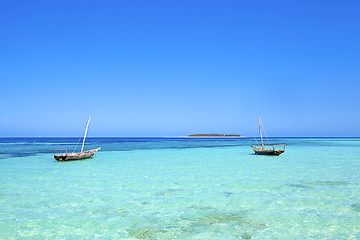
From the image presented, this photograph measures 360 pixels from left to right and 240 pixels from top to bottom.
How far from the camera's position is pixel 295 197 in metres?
14.1

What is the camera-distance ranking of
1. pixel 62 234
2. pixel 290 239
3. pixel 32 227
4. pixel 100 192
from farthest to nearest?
pixel 100 192, pixel 32 227, pixel 62 234, pixel 290 239

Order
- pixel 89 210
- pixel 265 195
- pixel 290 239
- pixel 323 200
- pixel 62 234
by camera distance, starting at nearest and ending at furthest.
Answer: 1. pixel 290 239
2. pixel 62 234
3. pixel 89 210
4. pixel 323 200
5. pixel 265 195

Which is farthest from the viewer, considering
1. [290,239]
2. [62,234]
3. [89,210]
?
[89,210]

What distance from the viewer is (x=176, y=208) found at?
40.3ft

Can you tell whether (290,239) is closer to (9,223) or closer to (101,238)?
(101,238)

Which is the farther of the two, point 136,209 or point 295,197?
point 295,197

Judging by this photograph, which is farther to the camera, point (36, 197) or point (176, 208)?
point (36, 197)

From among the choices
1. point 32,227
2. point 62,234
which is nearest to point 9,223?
point 32,227

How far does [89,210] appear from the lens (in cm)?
1204

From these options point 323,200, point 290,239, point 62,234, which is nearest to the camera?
point 290,239

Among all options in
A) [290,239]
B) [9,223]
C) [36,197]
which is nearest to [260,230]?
[290,239]

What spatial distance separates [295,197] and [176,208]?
6.10 m

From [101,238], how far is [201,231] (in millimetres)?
3167

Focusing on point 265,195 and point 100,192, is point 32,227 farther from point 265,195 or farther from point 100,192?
point 265,195
